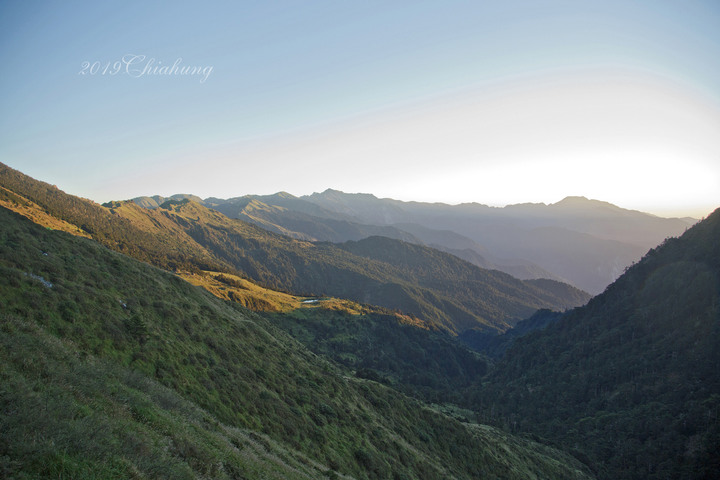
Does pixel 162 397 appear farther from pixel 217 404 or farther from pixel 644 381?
pixel 644 381

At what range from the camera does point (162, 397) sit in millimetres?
21547

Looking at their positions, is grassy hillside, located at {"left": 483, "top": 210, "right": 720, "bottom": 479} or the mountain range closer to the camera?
the mountain range

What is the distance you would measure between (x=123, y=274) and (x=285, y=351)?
30.1 metres

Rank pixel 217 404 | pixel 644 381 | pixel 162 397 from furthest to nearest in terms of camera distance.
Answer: pixel 644 381 → pixel 217 404 → pixel 162 397

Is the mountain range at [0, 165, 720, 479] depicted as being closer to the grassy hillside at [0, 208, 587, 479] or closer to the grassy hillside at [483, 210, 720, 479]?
the grassy hillside at [0, 208, 587, 479]

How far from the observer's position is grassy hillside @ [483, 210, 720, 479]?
105m

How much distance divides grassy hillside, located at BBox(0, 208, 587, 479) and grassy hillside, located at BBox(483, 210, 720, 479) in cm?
6337

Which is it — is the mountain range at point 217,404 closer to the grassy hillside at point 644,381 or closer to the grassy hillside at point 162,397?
the grassy hillside at point 162,397

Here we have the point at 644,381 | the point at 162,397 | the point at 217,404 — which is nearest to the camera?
the point at 162,397

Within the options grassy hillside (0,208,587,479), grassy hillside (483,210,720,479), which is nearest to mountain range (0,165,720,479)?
grassy hillside (0,208,587,479)

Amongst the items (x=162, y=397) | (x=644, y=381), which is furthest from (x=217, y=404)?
(x=644, y=381)

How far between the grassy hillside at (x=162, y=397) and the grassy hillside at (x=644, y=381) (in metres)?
63.4

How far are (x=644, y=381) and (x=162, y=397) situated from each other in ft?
622

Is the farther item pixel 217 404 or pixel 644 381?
pixel 644 381
